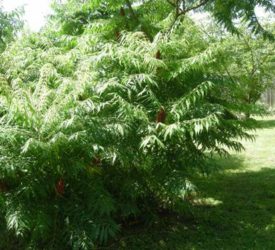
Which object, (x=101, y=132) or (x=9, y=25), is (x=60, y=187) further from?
(x=9, y=25)

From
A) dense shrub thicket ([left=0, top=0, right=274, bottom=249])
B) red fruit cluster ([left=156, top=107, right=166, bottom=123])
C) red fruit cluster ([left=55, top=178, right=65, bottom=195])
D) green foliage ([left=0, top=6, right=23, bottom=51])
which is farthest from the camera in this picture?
green foliage ([left=0, top=6, right=23, bottom=51])

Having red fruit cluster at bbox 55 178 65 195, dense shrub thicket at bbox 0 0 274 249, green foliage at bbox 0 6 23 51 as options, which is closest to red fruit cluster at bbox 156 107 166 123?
dense shrub thicket at bbox 0 0 274 249

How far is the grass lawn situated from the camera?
410cm

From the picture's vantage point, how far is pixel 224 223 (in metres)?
4.65

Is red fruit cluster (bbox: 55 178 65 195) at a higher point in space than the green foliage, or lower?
lower

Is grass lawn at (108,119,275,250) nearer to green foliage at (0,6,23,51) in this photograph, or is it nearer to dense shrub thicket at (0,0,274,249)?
dense shrub thicket at (0,0,274,249)

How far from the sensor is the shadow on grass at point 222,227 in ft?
13.4

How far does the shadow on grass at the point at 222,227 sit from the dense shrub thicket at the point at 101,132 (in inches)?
10.5

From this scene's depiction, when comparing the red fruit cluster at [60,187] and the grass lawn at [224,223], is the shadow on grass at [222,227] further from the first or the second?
the red fruit cluster at [60,187]

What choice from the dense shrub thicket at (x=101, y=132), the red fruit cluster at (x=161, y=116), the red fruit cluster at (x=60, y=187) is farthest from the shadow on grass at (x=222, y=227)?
the red fruit cluster at (x=161, y=116)

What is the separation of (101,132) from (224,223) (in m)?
2.23

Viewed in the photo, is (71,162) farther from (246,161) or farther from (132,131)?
(246,161)

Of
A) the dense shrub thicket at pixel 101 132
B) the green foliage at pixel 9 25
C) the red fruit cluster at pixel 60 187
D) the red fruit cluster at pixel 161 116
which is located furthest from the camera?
the green foliage at pixel 9 25

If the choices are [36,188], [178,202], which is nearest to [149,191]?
[178,202]
